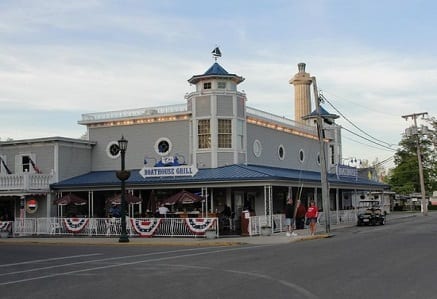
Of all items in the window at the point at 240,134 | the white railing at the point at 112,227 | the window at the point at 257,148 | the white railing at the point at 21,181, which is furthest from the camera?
the window at the point at 257,148

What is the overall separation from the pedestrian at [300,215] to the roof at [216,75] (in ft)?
27.6

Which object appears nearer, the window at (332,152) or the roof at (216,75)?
the roof at (216,75)

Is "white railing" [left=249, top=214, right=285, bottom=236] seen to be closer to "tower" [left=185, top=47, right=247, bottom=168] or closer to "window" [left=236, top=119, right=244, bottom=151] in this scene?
"tower" [left=185, top=47, right=247, bottom=168]

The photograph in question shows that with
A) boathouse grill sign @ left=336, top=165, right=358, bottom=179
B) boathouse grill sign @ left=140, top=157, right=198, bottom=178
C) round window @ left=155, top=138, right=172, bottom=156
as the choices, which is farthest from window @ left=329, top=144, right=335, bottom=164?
boathouse grill sign @ left=140, top=157, right=198, bottom=178

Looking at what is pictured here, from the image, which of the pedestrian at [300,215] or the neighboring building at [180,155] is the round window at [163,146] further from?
the pedestrian at [300,215]

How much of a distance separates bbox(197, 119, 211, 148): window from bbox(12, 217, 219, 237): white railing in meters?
Answer: 6.59

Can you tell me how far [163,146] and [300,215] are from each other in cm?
950

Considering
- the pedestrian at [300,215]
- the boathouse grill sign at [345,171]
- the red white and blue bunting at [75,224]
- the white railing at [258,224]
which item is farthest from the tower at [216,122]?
the boathouse grill sign at [345,171]

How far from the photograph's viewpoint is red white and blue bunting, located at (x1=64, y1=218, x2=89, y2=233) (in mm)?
30600

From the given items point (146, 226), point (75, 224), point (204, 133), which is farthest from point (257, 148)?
point (75, 224)

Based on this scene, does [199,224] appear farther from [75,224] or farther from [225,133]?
[225,133]

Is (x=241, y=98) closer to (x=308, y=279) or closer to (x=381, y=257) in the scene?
(x=381, y=257)

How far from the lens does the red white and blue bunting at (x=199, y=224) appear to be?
27670mm

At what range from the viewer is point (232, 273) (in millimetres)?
13664
